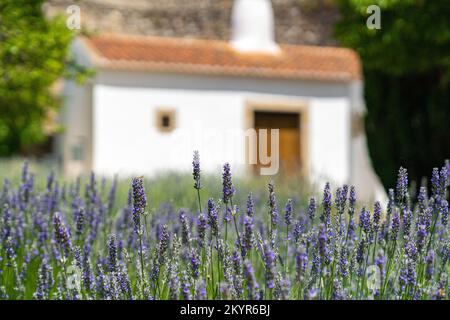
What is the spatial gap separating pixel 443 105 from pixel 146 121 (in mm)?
7559

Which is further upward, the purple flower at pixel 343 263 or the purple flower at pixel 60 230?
the purple flower at pixel 60 230

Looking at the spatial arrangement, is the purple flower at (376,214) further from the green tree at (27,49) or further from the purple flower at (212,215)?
the green tree at (27,49)

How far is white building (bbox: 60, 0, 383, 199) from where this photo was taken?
56.9 ft

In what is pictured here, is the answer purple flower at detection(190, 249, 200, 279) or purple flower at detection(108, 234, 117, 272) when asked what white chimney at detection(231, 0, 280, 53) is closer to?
purple flower at detection(108, 234, 117, 272)

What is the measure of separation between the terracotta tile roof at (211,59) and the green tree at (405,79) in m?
5.71

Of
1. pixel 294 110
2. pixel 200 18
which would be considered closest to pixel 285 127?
pixel 294 110

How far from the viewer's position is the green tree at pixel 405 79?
10.4m

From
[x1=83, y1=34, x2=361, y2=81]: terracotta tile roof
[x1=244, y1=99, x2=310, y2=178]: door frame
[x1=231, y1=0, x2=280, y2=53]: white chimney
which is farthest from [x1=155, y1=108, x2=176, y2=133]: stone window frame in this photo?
[x1=231, y1=0, x2=280, y2=53]: white chimney

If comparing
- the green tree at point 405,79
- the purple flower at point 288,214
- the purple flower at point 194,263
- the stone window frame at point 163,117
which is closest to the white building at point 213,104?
the stone window frame at point 163,117

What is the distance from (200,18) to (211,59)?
25.0 feet

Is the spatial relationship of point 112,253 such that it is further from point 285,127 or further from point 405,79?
point 285,127

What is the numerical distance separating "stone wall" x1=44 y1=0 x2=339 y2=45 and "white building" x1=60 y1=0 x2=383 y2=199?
15.7 feet
